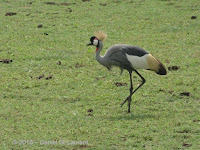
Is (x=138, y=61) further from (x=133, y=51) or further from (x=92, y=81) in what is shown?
(x=92, y=81)

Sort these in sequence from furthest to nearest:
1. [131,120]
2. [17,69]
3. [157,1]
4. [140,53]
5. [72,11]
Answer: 1. [157,1]
2. [72,11]
3. [17,69]
4. [140,53]
5. [131,120]

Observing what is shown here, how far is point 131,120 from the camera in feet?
26.1

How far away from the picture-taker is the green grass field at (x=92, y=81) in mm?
7328

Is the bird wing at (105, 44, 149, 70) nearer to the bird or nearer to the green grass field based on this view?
the bird

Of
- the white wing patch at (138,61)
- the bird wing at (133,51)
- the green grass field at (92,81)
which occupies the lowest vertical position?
the green grass field at (92,81)

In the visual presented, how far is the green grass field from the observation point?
733cm

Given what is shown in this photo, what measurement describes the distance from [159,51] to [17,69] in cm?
360

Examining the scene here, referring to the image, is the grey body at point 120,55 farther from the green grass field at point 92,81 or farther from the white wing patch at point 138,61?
the green grass field at point 92,81

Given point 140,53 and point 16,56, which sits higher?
point 140,53

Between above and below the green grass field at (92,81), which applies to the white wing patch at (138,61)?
above

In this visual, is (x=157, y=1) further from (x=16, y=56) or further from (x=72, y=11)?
(x=16, y=56)

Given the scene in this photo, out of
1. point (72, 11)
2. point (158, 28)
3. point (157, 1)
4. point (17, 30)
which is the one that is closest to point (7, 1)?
point (72, 11)

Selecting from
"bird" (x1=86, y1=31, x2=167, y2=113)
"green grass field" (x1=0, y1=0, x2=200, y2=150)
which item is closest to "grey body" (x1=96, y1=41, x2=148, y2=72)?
"bird" (x1=86, y1=31, x2=167, y2=113)

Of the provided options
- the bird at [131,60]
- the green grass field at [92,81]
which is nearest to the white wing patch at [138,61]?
the bird at [131,60]
